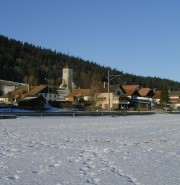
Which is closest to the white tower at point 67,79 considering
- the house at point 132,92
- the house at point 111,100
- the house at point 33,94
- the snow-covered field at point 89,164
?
the house at point 132,92

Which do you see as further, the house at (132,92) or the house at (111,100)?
the house at (132,92)

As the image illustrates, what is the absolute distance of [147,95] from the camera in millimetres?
139500

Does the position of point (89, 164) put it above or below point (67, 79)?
below

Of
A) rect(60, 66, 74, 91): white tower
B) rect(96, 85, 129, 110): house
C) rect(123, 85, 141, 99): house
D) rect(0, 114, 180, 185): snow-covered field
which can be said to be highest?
rect(60, 66, 74, 91): white tower

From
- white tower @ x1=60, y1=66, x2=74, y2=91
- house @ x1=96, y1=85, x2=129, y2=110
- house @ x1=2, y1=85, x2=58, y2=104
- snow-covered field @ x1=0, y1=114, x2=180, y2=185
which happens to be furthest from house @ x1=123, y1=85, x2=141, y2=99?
snow-covered field @ x1=0, y1=114, x2=180, y2=185

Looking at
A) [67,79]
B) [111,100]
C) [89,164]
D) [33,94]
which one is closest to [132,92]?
[111,100]

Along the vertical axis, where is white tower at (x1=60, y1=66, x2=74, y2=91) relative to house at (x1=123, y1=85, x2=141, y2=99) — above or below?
above

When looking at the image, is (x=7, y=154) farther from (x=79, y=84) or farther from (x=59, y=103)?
(x=79, y=84)

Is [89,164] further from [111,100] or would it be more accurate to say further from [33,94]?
[33,94]

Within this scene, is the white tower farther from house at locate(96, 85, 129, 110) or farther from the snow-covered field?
the snow-covered field

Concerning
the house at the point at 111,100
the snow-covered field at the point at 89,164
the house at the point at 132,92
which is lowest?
the snow-covered field at the point at 89,164

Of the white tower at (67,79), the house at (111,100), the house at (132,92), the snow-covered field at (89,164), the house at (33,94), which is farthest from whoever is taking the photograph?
the white tower at (67,79)

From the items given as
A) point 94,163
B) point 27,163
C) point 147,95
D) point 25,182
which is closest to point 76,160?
point 94,163

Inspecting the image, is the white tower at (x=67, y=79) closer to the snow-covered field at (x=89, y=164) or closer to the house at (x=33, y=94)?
the house at (x=33, y=94)
